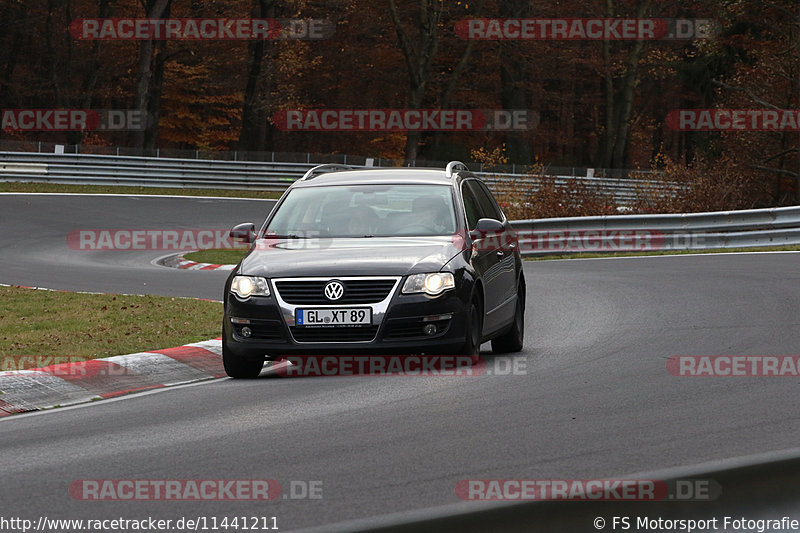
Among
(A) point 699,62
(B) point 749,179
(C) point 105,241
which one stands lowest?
(C) point 105,241

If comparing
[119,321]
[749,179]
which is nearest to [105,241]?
[749,179]

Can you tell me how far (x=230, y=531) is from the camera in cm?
504

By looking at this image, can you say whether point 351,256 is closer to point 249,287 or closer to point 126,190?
point 249,287

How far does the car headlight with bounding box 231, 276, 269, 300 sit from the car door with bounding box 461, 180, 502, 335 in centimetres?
175

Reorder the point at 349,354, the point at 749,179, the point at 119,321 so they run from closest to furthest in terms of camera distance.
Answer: the point at 349,354, the point at 119,321, the point at 749,179

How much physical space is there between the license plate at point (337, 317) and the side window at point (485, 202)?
2.94m

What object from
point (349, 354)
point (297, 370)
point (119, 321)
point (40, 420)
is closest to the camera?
point (40, 420)

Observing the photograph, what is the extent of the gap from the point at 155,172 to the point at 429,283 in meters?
36.8

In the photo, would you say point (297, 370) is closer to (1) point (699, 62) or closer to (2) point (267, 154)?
(2) point (267, 154)

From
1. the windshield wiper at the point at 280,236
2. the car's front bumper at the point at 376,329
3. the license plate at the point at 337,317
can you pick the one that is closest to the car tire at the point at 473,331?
the car's front bumper at the point at 376,329

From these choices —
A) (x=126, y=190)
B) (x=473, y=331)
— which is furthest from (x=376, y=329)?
(x=126, y=190)

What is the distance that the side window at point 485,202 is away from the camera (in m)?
12.4

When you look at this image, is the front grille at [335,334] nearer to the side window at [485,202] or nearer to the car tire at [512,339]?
the car tire at [512,339]

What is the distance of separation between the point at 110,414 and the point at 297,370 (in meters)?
2.54
